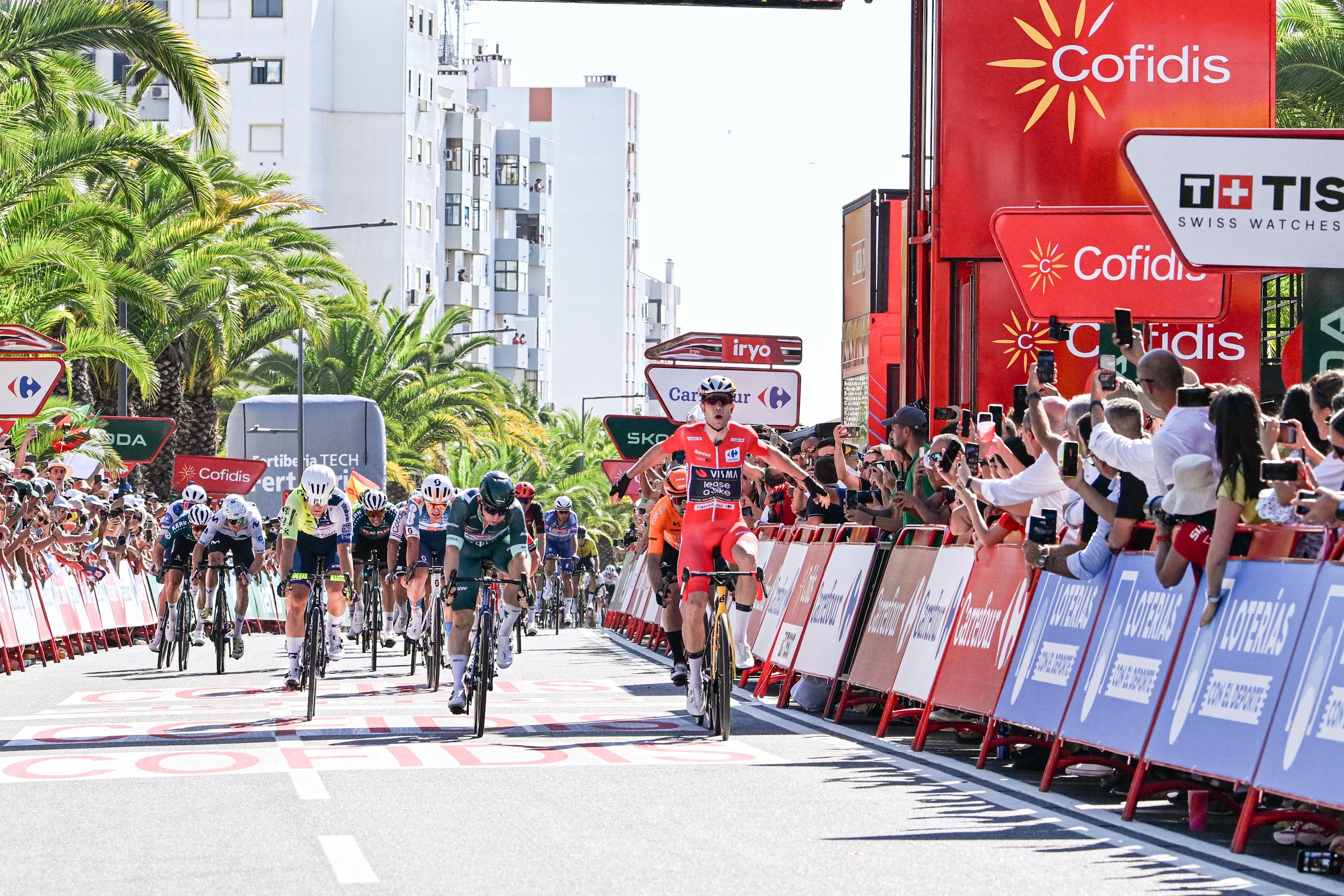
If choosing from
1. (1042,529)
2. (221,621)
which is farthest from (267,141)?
(1042,529)

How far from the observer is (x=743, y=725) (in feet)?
46.3

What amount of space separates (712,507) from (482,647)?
175 cm

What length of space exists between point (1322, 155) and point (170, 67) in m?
14.9

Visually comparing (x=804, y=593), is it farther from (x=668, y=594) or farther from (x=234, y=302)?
(x=234, y=302)

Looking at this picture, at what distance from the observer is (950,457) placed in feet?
40.7

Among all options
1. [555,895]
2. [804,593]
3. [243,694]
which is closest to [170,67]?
[243,694]

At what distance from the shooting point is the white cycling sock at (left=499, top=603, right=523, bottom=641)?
48.8 feet

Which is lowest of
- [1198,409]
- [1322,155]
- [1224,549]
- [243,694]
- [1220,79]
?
[243,694]

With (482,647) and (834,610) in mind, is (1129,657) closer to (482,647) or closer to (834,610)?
(482,647)

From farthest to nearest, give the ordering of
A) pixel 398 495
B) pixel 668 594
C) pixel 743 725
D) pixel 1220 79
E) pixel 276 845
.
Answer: pixel 398 495
pixel 1220 79
pixel 668 594
pixel 743 725
pixel 276 845

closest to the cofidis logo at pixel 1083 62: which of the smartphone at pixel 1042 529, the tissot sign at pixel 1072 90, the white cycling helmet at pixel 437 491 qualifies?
the tissot sign at pixel 1072 90

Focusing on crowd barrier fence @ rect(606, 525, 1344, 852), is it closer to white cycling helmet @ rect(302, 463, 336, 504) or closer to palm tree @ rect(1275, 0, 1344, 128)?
white cycling helmet @ rect(302, 463, 336, 504)

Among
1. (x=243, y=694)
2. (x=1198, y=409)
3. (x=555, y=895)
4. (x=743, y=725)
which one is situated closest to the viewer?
(x=555, y=895)

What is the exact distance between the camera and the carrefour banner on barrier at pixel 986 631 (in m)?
11.6
